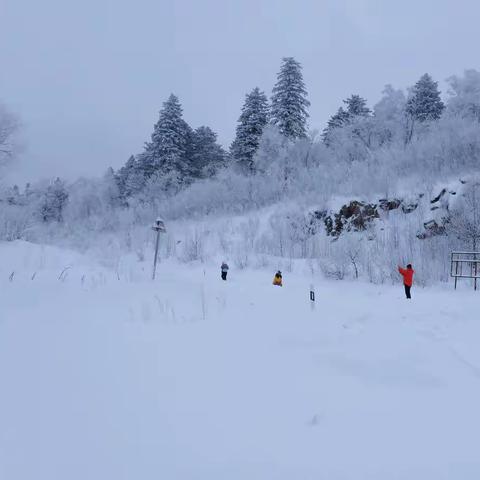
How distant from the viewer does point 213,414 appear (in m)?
3.47

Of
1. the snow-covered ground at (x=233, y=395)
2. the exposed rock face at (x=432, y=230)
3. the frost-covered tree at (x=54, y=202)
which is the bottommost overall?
the snow-covered ground at (x=233, y=395)

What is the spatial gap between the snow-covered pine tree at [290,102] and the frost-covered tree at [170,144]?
11005mm

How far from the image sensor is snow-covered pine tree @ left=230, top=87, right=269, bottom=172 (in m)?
37.7

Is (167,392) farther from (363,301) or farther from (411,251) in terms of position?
(411,251)

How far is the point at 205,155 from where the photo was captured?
45.4 m

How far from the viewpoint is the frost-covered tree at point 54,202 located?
55375 mm

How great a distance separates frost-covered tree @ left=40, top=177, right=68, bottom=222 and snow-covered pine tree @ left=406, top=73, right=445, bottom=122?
49229 millimetres

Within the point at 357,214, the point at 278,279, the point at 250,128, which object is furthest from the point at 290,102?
the point at 278,279

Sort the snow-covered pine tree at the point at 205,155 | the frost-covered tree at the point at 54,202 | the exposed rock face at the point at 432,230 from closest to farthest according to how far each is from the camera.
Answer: the exposed rock face at the point at 432,230
the snow-covered pine tree at the point at 205,155
the frost-covered tree at the point at 54,202

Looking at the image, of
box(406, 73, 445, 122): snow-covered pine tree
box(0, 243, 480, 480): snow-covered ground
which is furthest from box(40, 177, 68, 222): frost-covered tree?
box(0, 243, 480, 480): snow-covered ground

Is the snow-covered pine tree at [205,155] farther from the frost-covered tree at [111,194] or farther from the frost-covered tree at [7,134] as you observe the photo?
the frost-covered tree at [7,134]

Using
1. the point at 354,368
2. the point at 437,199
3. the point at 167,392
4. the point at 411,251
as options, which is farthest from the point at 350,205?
the point at 167,392

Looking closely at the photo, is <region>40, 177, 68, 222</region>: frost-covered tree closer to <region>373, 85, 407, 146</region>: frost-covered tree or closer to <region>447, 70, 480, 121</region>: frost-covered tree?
<region>373, 85, 407, 146</region>: frost-covered tree

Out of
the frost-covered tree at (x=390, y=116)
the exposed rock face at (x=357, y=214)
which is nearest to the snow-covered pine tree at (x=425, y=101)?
the frost-covered tree at (x=390, y=116)
